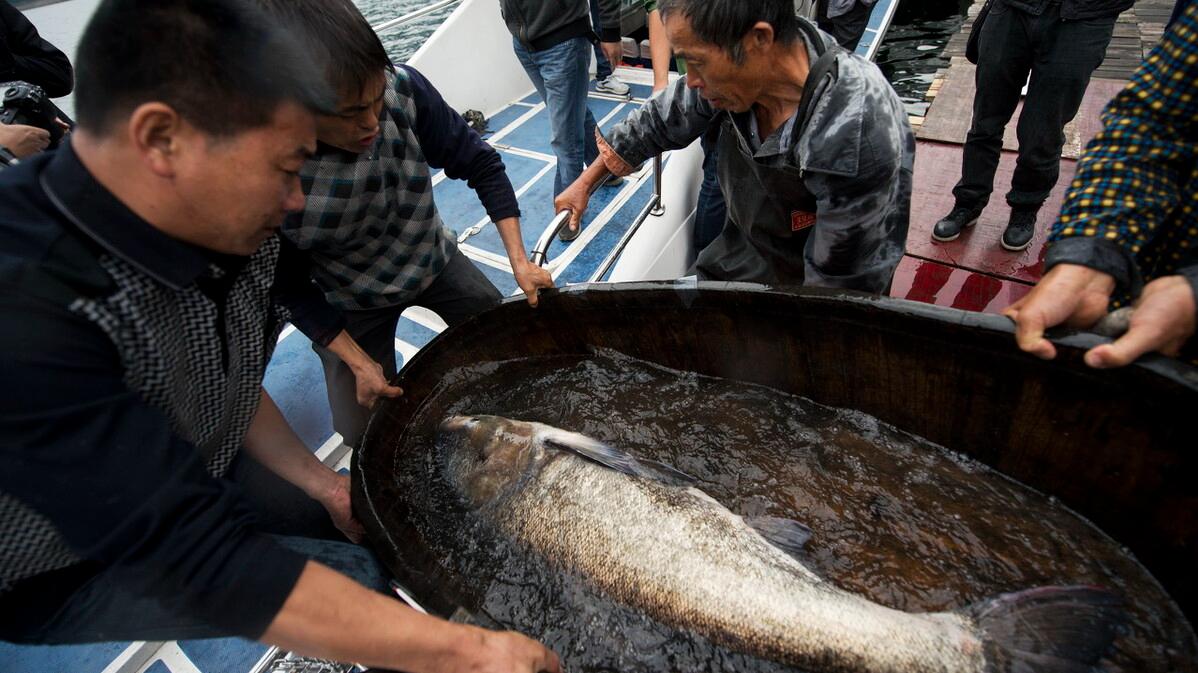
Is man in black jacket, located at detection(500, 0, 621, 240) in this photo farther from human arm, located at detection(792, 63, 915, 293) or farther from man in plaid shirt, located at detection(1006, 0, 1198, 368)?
man in plaid shirt, located at detection(1006, 0, 1198, 368)

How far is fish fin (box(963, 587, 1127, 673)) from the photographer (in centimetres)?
160

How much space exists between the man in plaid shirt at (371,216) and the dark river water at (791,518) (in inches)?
25.3

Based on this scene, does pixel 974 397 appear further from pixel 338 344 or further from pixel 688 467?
pixel 338 344

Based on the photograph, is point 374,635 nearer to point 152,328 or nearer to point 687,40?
point 152,328

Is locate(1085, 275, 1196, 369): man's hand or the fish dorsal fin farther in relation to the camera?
the fish dorsal fin

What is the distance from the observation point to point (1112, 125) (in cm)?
164

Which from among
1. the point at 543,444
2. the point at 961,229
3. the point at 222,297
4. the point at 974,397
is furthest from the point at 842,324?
the point at 961,229

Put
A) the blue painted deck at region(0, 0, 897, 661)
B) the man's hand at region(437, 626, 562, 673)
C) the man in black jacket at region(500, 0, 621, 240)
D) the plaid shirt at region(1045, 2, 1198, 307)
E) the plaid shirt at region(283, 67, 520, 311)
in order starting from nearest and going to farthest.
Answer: the man's hand at region(437, 626, 562, 673) < the plaid shirt at region(1045, 2, 1198, 307) < the plaid shirt at region(283, 67, 520, 311) < the blue painted deck at region(0, 0, 897, 661) < the man in black jacket at region(500, 0, 621, 240)

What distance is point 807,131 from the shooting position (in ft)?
7.16

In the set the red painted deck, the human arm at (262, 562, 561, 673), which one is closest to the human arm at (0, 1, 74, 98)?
the human arm at (262, 562, 561, 673)

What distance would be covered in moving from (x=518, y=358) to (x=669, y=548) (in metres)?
1.32

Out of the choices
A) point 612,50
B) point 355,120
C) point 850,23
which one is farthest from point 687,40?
point 850,23

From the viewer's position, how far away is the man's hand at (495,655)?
1423 mm

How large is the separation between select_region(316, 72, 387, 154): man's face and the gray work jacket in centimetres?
150
